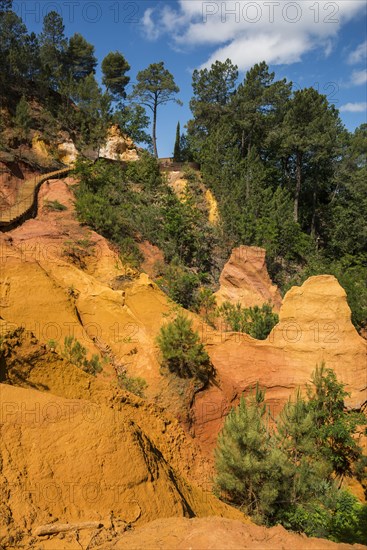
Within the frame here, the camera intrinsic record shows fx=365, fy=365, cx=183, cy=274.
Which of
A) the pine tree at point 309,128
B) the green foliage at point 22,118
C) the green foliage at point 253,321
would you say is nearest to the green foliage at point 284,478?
the green foliage at point 253,321

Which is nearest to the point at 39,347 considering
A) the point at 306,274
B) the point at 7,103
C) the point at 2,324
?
the point at 2,324

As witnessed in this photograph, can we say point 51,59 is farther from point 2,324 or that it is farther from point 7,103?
point 2,324

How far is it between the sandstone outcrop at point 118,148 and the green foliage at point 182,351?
85.2ft

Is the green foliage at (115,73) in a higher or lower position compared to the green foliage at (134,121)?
higher

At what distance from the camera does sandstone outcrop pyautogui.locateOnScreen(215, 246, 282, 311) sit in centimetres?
1903

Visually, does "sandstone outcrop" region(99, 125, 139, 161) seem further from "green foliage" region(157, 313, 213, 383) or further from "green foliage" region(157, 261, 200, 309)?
"green foliage" region(157, 313, 213, 383)

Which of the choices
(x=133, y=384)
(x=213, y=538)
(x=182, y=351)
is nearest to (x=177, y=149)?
(x=182, y=351)

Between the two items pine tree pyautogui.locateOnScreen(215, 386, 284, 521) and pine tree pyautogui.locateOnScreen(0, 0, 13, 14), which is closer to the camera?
pine tree pyautogui.locateOnScreen(215, 386, 284, 521)

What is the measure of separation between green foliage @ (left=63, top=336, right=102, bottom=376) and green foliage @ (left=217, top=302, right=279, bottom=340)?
23.0 feet

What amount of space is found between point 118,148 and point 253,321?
25.0m

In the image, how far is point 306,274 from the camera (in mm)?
24219

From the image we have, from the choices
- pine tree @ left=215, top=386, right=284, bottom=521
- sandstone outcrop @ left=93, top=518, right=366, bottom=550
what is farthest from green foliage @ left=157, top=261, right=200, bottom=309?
sandstone outcrop @ left=93, top=518, right=366, bottom=550

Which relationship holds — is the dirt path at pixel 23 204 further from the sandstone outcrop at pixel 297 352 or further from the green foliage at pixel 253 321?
the green foliage at pixel 253 321

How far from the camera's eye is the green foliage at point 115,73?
120ft
